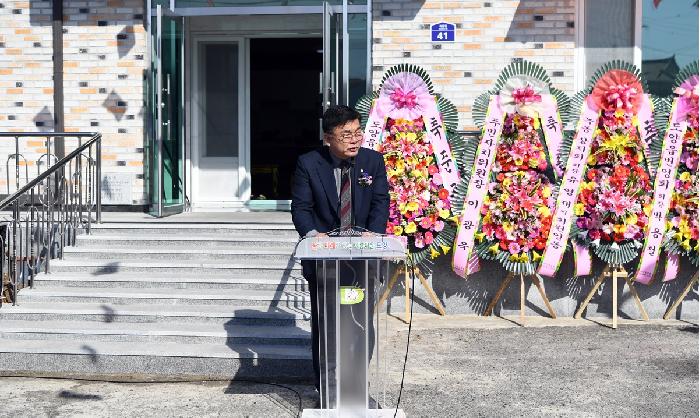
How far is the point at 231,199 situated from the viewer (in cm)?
1226

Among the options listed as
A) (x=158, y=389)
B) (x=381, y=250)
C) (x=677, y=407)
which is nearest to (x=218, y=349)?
(x=158, y=389)

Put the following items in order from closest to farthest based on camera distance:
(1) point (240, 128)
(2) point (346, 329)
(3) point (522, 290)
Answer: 1. (2) point (346, 329)
2. (3) point (522, 290)
3. (1) point (240, 128)

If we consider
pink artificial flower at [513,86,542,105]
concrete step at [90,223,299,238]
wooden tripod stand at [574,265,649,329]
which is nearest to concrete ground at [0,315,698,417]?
wooden tripod stand at [574,265,649,329]

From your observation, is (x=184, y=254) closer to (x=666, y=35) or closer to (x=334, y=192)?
(x=334, y=192)

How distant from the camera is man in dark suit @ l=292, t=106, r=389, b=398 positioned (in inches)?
232

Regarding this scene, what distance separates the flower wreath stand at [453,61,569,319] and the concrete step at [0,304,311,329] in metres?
Answer: 1.95

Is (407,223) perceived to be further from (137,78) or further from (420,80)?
(137,78)

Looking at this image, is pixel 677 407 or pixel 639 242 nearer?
pixel 677 407

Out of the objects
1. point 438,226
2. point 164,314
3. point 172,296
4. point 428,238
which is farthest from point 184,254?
point 438,226

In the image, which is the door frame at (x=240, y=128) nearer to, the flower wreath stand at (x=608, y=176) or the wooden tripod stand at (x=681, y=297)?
the flower wreath stand at (x=608, y=176)

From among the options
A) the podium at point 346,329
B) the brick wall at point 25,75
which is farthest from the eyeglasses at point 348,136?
the brick wall at point 25,75

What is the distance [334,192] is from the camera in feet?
19.8

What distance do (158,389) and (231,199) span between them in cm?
567

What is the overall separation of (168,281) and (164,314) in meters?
0.65
